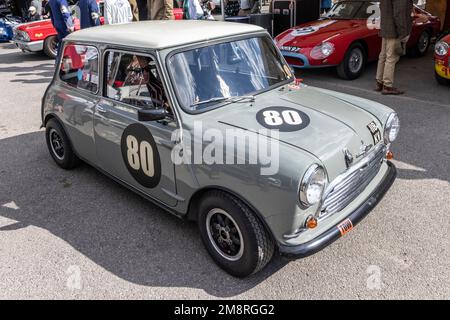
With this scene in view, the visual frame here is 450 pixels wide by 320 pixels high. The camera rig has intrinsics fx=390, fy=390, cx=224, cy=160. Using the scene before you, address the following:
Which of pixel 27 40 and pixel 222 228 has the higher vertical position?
pixel 27 40

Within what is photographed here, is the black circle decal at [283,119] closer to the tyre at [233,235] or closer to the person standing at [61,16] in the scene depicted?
the tyre at [233,235]

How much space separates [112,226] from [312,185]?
197 cm

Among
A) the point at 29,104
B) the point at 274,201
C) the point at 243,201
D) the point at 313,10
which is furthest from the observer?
the point at 313,10

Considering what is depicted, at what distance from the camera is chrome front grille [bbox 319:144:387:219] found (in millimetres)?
2551

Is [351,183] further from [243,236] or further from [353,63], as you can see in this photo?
[353,63]

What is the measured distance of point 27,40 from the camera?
1105cm

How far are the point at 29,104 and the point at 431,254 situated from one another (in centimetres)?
709

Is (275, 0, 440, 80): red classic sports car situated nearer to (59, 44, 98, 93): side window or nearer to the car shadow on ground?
(59, 44, 98, 93): side window

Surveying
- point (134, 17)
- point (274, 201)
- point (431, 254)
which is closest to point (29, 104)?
point (134, 17)

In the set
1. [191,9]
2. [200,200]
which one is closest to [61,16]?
[191,9]

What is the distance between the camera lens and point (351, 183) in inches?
108

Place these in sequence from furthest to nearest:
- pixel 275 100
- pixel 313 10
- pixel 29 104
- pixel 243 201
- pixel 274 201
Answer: pixel 313 10, pixel 29 104, pixel 275 100, pixel 243 201, pixel 274 201
